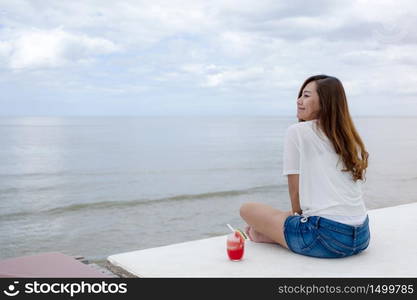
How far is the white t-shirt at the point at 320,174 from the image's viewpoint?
3.26 m

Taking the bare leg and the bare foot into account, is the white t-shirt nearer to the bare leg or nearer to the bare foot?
the bare leg

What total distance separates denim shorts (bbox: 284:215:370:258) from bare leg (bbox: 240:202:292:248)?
52mm

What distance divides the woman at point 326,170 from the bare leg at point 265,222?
106 millimetres

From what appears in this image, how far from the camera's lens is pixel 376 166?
20.7 meters

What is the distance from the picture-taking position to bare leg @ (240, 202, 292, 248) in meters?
3.54

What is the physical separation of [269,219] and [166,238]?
226 inches

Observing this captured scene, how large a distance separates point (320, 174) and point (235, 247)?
755mm

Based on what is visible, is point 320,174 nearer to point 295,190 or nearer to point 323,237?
point 295,190

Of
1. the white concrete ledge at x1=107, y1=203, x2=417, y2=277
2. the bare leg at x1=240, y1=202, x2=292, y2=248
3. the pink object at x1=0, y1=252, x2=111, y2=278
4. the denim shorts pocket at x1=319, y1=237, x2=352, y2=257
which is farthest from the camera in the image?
the bare leg at x1=240, y1=202, x2=292, y2=248

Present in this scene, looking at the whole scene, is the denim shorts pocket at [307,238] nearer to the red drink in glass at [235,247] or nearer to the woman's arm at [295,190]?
the woman's arm at [295,190]

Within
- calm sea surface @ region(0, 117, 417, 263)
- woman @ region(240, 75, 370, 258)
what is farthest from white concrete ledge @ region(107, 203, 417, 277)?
calm sea surface @ region(0, 117, 417, 263)

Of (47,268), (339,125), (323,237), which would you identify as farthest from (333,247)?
(47,268)

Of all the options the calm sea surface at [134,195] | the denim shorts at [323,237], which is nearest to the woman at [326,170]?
the denim shorts at [323,237]

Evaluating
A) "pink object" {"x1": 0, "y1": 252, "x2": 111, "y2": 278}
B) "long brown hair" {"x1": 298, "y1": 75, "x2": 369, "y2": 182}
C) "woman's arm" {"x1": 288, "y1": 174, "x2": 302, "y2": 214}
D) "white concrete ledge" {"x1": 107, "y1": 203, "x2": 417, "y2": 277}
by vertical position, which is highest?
"long brown hair" {"x1": 298, "y1": 75, "x2": 369, "y2": 182}
